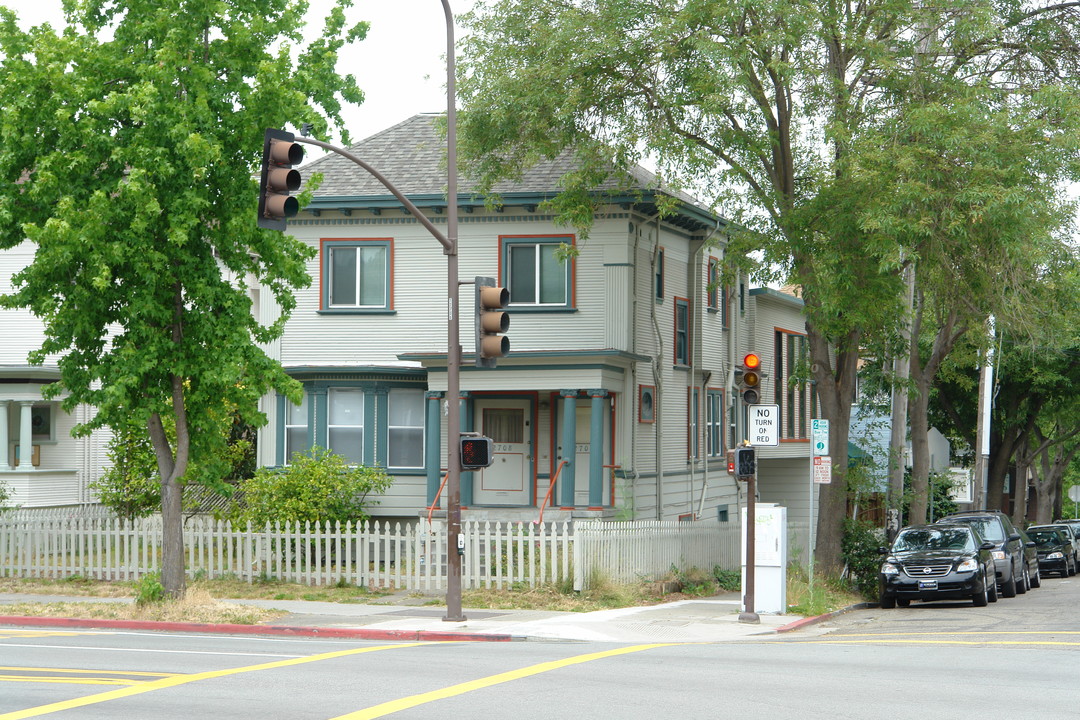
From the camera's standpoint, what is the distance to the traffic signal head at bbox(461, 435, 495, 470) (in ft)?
57.6

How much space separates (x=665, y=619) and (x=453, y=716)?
927 cm

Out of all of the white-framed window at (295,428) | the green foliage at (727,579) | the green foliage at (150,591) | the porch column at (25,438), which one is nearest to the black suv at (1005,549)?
the green foliage at (727,579)

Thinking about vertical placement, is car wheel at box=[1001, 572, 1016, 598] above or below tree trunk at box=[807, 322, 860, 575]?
below

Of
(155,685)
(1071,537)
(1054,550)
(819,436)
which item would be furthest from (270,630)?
(1071,537)

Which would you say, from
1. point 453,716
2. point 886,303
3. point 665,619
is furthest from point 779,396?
point 453,716

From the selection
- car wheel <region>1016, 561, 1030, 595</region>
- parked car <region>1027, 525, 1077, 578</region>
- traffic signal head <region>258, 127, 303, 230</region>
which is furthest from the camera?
parked car <region>1027, 525, 1077, 578</region>

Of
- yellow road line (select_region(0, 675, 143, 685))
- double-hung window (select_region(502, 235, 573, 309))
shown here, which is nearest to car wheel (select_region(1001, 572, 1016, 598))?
double-hung window (select_region(502, 235, 573, 309))

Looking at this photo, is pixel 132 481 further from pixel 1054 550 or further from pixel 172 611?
pixel 1054 550

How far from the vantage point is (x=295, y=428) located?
27.9 meters

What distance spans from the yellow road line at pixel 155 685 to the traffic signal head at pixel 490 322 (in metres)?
4.45

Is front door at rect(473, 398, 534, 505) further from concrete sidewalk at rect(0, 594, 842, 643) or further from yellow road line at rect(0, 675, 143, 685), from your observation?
yellow road line at rect(0, 675, 143, 685)

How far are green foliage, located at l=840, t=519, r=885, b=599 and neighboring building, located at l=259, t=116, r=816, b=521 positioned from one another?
464cm

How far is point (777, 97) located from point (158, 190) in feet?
37.9

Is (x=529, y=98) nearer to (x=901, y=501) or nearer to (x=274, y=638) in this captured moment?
(x=274, y=638)
